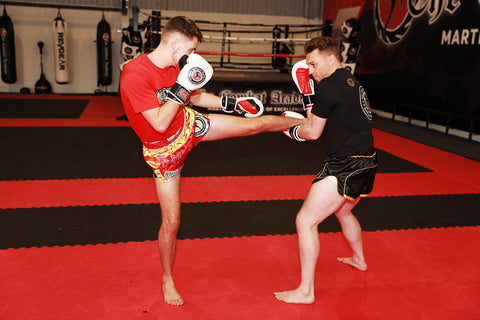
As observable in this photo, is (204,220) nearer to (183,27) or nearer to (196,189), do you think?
(196,189)

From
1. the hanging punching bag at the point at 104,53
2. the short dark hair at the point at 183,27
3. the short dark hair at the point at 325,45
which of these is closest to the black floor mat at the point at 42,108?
the hanging punching bag at the point at 104,53

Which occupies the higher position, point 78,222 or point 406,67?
point 406,67

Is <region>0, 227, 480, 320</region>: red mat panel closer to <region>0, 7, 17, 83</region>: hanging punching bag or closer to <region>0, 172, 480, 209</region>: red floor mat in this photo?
<region>0, 172, 480, 209</region>: red floor mat

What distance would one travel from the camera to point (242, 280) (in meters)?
2.65

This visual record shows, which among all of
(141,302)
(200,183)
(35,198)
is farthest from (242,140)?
(141,302)

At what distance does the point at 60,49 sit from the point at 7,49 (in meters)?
1.32

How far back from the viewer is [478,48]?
267 inches

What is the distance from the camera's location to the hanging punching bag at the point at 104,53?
1152 cm

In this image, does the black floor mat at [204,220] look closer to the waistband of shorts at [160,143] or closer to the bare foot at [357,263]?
the bare foot at [357,263]

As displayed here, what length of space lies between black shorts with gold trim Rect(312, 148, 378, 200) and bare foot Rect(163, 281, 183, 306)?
1.01 m

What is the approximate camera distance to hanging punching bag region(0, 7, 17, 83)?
10969mm

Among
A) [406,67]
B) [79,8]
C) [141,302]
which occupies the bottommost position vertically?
[141,302]

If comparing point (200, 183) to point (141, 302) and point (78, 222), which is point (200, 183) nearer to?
point (78, 222)

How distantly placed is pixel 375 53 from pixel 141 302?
8.85 m
